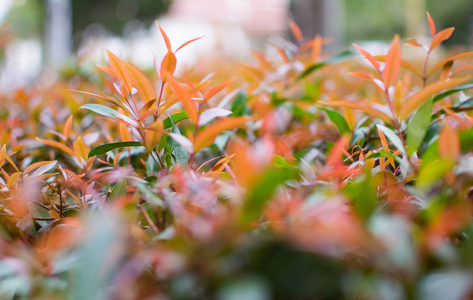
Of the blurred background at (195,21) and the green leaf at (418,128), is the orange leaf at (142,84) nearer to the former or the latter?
the green leaf at (418,128)

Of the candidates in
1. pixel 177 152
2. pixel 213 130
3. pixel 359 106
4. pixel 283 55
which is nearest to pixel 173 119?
pixel 177 152

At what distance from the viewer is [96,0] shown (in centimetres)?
1164

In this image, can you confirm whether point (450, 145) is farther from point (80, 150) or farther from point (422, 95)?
point (80, 150)

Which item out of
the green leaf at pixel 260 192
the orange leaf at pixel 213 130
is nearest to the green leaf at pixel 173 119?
the orange leaf at pixel 213 130

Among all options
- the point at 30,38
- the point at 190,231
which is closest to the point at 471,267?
the point at 190,231

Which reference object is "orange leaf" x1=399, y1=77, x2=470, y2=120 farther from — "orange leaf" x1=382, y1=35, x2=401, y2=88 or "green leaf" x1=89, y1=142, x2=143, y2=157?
"green leaf" x1=89, y1=142, x2=143, y2=157

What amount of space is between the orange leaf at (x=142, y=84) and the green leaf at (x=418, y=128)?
0.34 metres

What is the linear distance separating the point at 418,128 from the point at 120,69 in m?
0.39

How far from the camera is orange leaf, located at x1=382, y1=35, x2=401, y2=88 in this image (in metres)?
0.48

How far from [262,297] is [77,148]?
1.36ft

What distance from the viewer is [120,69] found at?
499 mm

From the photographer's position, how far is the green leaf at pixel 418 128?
45cm

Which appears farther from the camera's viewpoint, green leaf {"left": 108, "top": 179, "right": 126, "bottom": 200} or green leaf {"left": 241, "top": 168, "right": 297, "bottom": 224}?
green leaf {"left": 108, "top": 179, "right": 126, "bottom": 200}

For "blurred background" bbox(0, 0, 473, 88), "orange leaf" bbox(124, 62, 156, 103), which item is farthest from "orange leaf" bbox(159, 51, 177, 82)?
"blurred background" bbox(0, 0, 473, 88)
